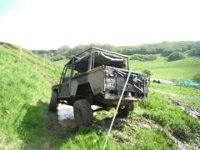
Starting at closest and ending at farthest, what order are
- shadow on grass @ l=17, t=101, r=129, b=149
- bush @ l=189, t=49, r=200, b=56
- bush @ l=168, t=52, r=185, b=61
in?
shadow on grass @ l=17, t=101, r=129, b=149, bush @ l=168, t=52, r=185, b=61, bush @ l=189, t=49, r=200, b=56

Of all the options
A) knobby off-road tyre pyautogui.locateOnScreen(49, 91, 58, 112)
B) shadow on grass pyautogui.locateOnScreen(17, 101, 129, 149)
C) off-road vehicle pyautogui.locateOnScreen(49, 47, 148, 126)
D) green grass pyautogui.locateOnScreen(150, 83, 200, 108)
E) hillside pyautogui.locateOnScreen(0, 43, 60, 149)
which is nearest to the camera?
off-road vehicle pyautogui.locateOnScreen(49, 47, 148, 126)

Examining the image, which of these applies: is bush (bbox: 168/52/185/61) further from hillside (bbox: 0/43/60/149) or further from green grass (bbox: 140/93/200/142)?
green grass (bbox: 140/93/200/142)

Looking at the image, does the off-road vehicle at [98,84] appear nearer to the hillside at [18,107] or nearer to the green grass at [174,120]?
the hillside at [18,107]

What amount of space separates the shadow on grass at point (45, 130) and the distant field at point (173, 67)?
6801cm

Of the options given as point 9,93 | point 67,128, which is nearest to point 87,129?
point 67,128

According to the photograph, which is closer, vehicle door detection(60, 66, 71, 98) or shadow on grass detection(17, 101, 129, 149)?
shadow on grass detection(17, 101, 129, 149)

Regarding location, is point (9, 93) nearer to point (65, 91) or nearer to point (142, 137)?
point (65, 91)

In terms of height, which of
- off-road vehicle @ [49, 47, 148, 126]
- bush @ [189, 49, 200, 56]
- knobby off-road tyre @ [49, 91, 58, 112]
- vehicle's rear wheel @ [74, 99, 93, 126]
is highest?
off-road vehicle @ [49, 47, 148, 126]

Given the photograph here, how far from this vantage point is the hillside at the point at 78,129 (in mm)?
10617

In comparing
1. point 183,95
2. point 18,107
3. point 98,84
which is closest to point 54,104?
point 18,107

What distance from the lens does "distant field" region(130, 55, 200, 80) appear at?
→ 3402 inches

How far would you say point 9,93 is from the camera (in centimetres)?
1366

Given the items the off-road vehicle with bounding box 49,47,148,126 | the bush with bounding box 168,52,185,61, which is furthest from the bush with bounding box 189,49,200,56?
the off-road vehicle with bounding box 49,47,148,126

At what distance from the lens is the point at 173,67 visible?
103000 millimetres
